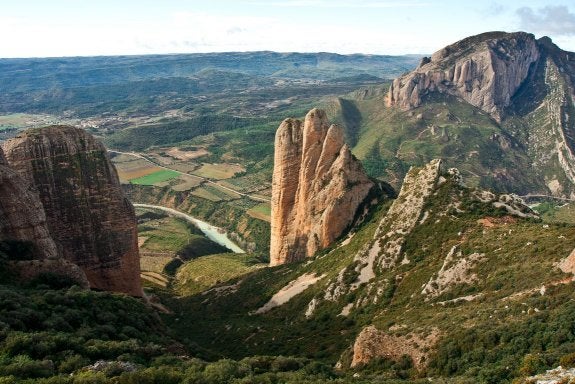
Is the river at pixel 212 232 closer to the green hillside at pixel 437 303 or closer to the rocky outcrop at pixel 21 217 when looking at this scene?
the green hillside at pixel 437 303

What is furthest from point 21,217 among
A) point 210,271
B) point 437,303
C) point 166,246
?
point 166,246

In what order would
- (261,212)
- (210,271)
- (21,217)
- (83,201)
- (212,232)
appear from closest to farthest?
1. (21,217)
2. (83,201)
3. (210,271)
4. (212,232)
5. (261,212)

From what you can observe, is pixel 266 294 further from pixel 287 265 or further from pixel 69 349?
pixel 69 349

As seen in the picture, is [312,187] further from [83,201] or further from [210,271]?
[83,201]

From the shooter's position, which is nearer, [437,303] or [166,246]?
[437,303]

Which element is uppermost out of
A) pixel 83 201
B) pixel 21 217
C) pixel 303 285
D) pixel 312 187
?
pixel 21 217

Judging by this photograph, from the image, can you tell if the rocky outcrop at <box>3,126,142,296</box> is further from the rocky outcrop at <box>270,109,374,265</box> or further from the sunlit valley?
the rocky outcrop at <box>270,109,374,265</box>

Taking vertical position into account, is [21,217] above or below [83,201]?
above
